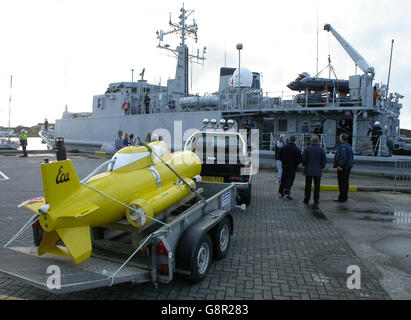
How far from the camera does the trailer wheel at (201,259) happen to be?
3838 mm

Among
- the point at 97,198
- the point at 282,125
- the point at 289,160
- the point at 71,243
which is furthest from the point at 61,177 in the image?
the point at 282,125

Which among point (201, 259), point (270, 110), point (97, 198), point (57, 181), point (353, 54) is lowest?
point (201, 259)

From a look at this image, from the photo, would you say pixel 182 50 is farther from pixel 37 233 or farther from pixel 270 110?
pixel 37 233

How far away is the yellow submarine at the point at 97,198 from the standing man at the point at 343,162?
5588 millimetres

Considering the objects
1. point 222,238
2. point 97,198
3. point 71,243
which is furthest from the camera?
point 222,238

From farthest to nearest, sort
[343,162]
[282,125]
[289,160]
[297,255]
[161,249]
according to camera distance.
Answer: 1. [282,125]
2. [289,160]
3. [343,162]
4. [297,255]
5. [161,249]

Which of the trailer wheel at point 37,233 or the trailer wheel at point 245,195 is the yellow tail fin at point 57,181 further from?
the trailer wheel at point 245,195

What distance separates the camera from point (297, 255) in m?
5.11

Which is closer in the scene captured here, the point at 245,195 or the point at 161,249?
the point at 161,249

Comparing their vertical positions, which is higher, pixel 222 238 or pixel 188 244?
pixel 188 244

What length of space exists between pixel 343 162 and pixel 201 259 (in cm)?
625

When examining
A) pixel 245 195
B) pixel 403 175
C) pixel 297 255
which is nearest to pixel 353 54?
pixel 403 175

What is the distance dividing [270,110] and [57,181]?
15012mm
